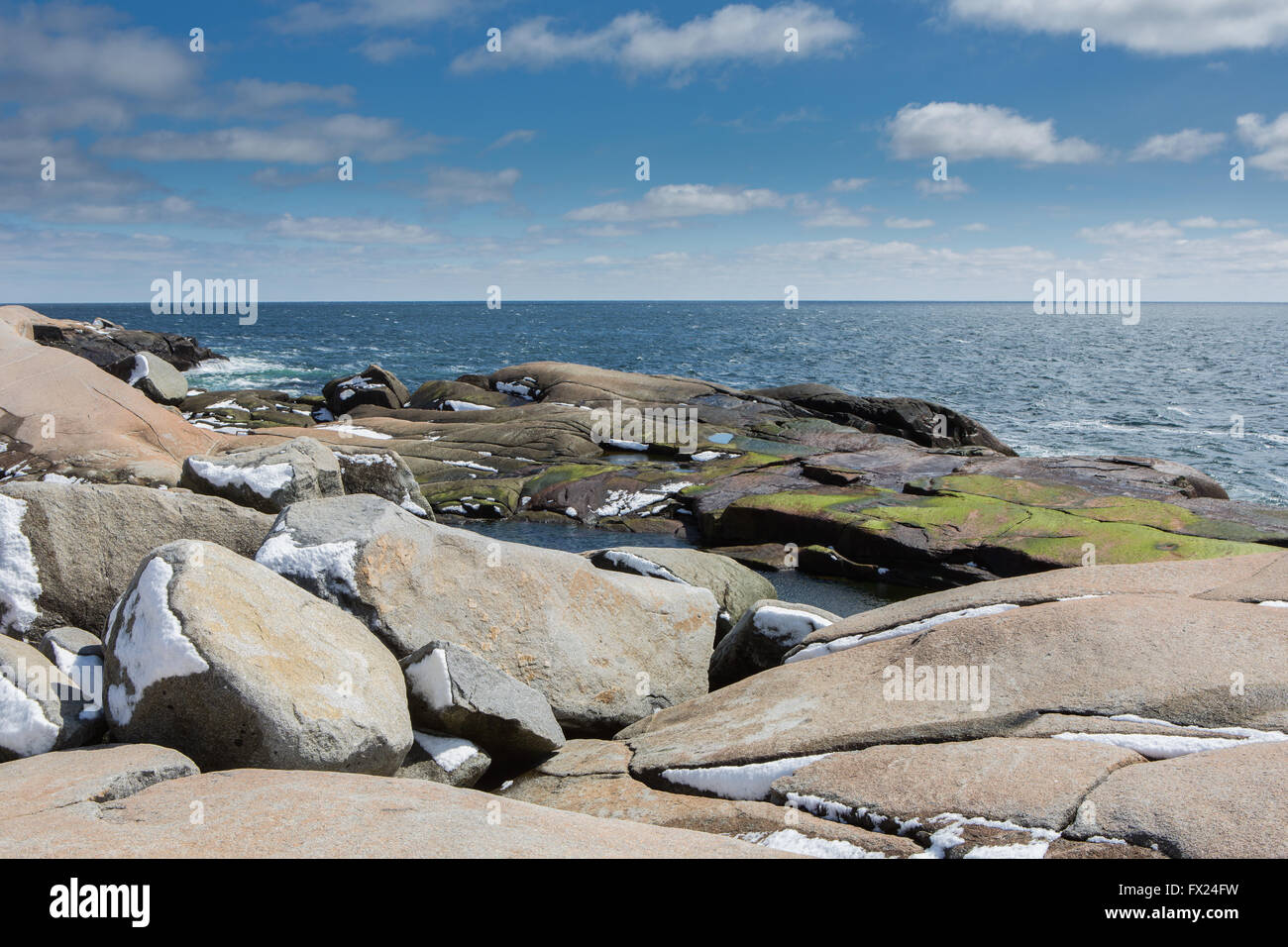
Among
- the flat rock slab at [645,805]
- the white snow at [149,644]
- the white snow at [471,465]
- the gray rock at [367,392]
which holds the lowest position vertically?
the flat rock slab at [645,805]

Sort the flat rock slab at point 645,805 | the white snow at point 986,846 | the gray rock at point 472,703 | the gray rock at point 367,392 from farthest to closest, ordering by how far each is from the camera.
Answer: the gray rock at point 367,392
the gray rock at point 472,703
the flat rock slab at point 645,805
the white snow at point 986,846

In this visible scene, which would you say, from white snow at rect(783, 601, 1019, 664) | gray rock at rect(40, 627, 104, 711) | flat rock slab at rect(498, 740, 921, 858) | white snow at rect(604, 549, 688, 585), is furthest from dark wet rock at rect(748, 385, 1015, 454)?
gray rock at rect(40, 627, 104, 711)

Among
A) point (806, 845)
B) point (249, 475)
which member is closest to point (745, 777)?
point (806, 845)

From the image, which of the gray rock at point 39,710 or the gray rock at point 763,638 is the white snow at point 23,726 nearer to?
the gray rock at point 39,710

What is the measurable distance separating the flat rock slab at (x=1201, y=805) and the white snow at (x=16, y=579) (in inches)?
359

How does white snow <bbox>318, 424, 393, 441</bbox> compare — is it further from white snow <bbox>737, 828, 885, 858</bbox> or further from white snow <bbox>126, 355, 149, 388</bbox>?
white snow <bbox>737, 828, 885, 858</bbox>

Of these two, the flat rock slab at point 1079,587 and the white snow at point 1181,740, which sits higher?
the flat rock slab at point 1079,587

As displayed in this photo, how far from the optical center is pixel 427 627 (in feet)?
27.9

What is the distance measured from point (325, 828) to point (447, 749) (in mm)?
2617

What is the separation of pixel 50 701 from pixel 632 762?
449 centimetres

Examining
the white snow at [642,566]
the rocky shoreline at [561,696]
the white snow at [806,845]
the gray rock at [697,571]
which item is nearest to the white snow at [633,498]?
the gray rock at [697,571]

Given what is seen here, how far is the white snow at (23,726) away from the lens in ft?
20.7
